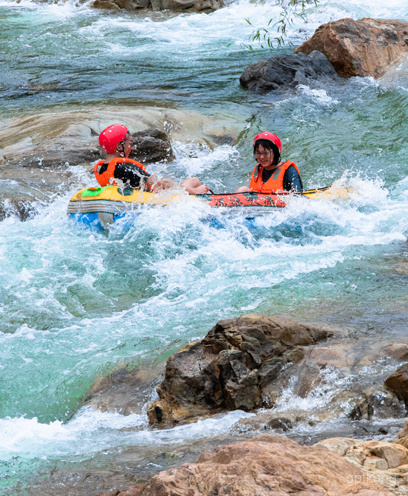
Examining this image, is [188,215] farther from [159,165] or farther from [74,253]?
[159,165]

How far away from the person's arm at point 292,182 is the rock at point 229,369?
311cm

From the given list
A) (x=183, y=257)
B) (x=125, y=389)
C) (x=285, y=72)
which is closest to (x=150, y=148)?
(x=183, y=257)

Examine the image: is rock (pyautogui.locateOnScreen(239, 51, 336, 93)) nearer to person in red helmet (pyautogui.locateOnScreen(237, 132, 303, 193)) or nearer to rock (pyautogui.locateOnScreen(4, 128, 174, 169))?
rock (pyautogui.locateOnScreen(4, 128, 174, 169))

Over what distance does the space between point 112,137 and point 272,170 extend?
1887 mm

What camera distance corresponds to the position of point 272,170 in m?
6.75

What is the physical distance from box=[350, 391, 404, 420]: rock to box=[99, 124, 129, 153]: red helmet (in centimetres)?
449

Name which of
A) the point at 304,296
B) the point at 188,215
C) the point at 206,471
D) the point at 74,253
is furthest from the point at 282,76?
the point at 206,471

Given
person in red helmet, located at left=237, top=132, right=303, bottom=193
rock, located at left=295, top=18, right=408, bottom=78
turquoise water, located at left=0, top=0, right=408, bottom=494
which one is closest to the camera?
turquoise water, located at left=0, top=0, right=408, bottom=494

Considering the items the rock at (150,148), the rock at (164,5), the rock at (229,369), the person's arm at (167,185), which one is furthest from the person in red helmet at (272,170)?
the rock at (164,5)

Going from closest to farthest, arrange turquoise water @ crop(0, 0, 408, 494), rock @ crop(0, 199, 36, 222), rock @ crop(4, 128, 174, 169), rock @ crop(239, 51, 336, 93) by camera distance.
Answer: turquoise water @ crop(0, 0, 408, 494) < rock @ crop(0, 199, 36, 222) < rock @ crop(4, 128, 174, 169) < rock @ crop(239, 51, 336, 93)

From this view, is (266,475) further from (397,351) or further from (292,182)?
(292,182)

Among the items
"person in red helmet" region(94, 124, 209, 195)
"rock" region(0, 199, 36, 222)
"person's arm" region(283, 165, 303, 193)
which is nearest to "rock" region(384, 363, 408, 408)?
"person's arm" region(283, 165, 303, 193)

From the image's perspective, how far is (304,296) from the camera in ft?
15.4

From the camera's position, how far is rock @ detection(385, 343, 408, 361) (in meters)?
3.37
